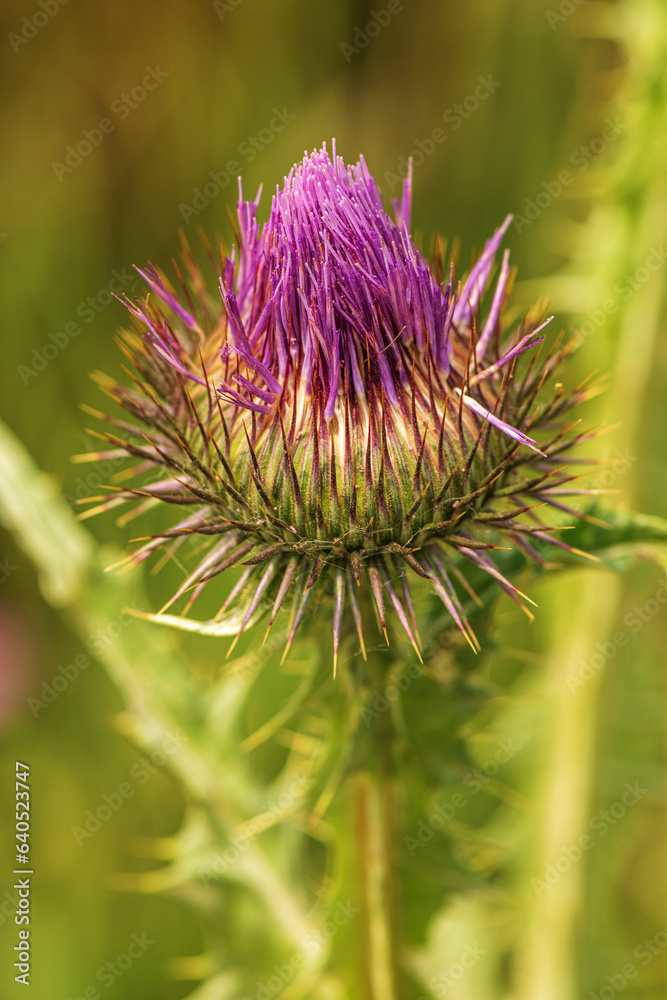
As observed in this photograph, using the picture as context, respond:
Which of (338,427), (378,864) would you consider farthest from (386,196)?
(378,864)

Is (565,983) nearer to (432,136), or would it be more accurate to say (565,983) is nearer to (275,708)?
(275,708)

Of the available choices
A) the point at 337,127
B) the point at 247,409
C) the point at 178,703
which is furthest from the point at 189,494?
the point at 337,127

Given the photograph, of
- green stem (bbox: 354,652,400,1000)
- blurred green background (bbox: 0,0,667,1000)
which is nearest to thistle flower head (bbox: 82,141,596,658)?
green stem (bbox: 354,652,400,1000)

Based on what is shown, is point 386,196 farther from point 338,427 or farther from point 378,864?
point 378,864

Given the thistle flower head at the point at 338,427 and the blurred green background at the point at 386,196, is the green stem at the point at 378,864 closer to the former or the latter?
the thistle flower head at the point at 338,427

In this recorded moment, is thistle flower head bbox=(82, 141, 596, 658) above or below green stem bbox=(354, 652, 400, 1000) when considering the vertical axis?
above

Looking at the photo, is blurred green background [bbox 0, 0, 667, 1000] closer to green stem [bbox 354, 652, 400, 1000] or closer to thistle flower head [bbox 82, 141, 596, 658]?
green stem [bbox 354, 652, 400, 1000]
